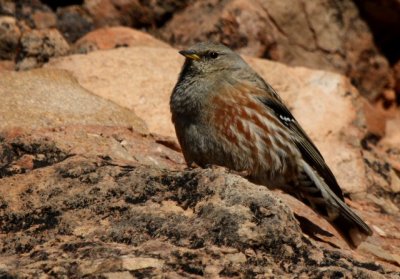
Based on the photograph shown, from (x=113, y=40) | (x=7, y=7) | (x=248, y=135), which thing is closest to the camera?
(x=248, y=135)

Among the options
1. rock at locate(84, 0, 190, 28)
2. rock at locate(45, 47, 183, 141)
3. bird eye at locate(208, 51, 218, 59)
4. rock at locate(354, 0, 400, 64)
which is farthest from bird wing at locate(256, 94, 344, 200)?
rock at locate(354, 0, 400, 64)

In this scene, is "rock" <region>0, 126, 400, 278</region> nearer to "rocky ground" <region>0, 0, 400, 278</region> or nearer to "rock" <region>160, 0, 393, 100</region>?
"rocky ground" <region>0, 0, 400, 278</region>

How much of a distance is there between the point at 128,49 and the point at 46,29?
121cm

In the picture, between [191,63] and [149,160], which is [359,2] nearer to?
[191,63]

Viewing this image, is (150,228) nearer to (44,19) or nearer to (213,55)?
(213,55)

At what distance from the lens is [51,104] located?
25.9 feet

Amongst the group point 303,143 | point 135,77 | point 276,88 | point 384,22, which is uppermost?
point 384,22

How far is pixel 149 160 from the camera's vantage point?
24.3ft

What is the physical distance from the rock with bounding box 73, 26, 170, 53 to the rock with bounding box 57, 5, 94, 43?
0.31 metres

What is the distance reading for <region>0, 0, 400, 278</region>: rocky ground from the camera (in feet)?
16.2

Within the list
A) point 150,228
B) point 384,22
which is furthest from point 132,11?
point 150,228

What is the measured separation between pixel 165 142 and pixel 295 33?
3.49m

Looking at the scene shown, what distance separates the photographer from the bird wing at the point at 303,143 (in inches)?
305

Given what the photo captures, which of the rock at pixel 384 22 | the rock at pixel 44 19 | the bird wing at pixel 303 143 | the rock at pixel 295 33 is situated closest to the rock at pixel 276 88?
the bird wing at pixel 303 143
